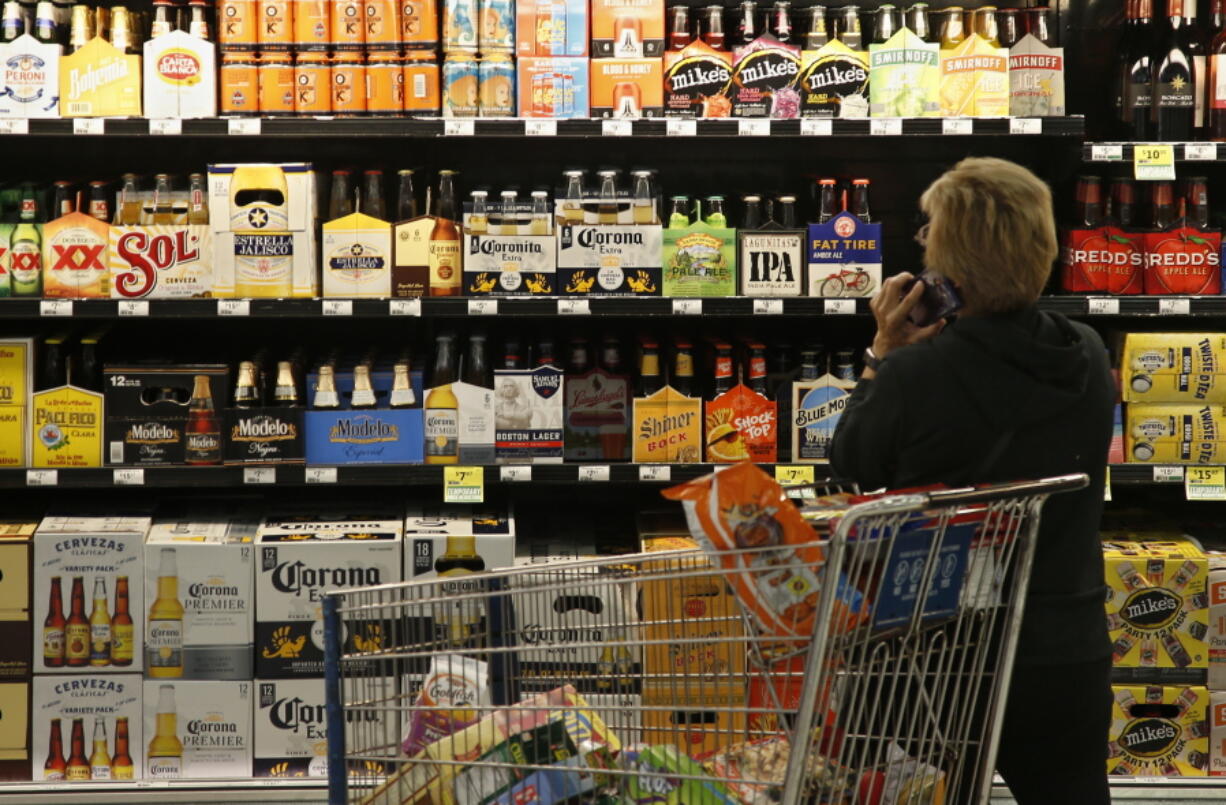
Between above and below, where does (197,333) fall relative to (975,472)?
above

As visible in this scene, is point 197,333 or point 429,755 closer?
point 429,755

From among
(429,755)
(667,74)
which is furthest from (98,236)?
(429,755)

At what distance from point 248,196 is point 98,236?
1.43 feet

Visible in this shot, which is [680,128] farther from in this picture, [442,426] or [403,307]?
[442,426]

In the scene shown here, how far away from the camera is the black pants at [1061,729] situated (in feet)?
6.74

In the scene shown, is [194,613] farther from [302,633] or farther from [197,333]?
[197,333]

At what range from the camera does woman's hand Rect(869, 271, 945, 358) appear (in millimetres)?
2238

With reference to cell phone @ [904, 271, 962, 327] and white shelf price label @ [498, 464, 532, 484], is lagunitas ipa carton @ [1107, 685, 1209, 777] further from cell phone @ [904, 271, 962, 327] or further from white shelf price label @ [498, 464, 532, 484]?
cell phone @ [904, 271, 962, 327]

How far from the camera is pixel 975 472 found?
2.07m

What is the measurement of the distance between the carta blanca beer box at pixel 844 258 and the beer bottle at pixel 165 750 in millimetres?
2082

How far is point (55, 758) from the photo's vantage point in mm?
3688

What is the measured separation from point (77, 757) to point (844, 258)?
2.47 meters

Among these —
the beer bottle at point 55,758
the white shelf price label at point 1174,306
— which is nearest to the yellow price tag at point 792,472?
the white shelf price label at point 1174,306

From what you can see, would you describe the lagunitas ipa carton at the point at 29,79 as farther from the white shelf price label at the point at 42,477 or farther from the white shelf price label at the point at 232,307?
the white shelf price label at the point at 42,477
